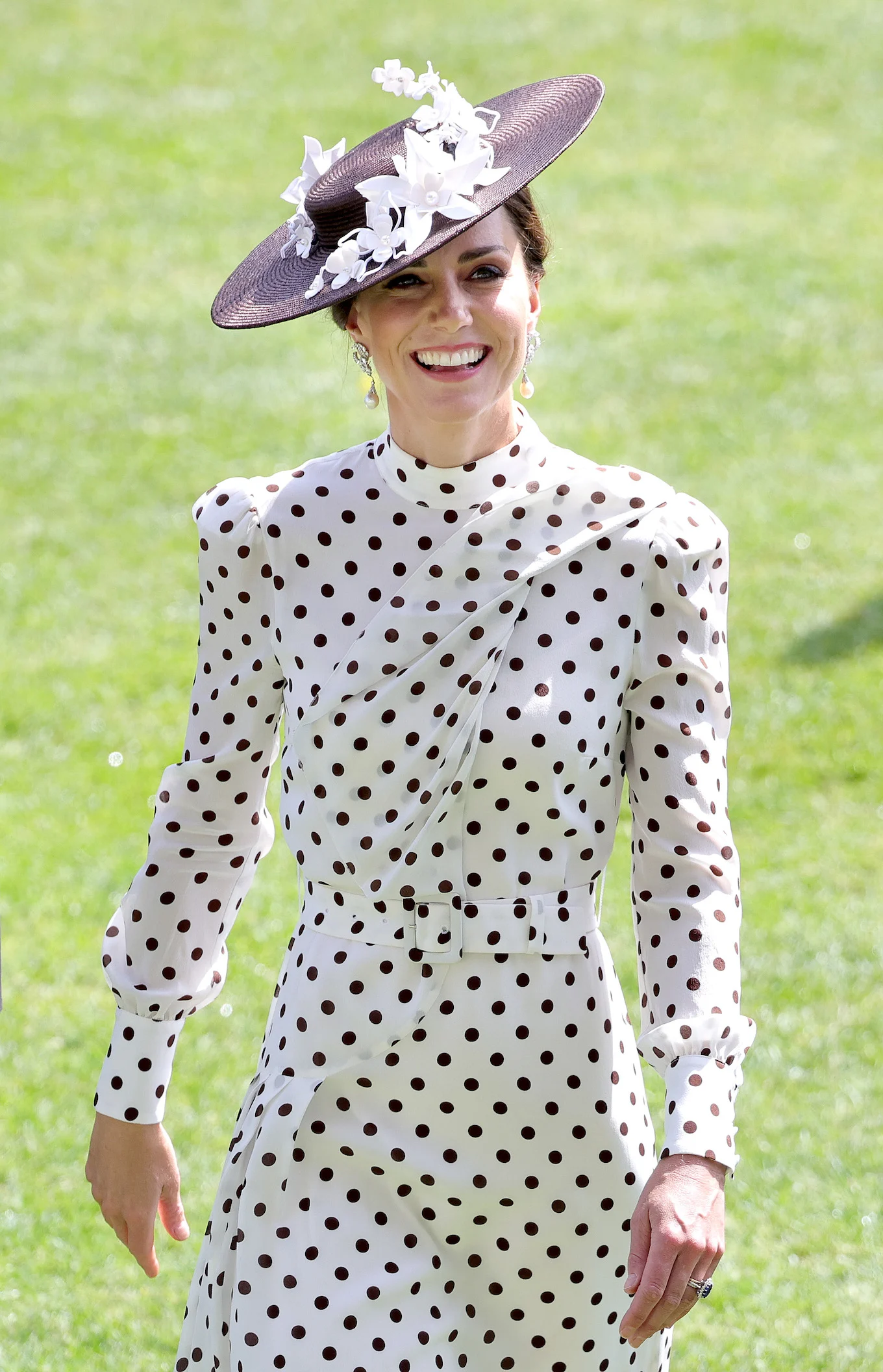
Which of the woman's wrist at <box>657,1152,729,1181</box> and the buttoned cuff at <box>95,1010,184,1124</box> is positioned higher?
the buttoned cuff at <box>95,1010,184,1124</box>

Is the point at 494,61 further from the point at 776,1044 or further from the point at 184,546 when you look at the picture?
the point at 776,1044

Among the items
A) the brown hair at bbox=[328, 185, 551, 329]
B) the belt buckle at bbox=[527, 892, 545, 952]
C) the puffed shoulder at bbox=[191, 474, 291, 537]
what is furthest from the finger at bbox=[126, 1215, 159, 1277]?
the brown hair at bbox=[328, 185, 551, 329]

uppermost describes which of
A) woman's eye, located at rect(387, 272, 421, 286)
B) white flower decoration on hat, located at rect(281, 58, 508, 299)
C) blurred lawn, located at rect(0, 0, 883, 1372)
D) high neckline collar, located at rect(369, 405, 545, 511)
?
white flower decoration on hat, located at rect(281, 58, 508, 299)

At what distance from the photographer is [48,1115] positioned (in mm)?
5473

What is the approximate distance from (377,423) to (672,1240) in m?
8.65

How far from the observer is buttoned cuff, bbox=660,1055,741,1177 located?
247cm

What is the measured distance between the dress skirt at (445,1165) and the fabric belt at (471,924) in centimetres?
2

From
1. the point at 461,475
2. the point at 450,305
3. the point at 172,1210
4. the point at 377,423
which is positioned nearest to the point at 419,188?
the point at 450,305

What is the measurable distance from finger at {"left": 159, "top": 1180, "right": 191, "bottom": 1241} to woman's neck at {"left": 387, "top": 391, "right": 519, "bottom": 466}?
1.09m

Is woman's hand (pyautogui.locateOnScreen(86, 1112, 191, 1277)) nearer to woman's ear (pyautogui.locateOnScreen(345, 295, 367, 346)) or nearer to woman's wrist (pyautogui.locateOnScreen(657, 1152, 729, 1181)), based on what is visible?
woman's wrist (pyautogui.locateOnScreen(657, 1152, 729, 1181))

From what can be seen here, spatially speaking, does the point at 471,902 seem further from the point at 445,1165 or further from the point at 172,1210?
the point at 172,1210

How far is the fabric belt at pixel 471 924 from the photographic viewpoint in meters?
2.61

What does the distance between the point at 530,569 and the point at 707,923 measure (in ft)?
1.69

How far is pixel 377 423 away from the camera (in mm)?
10773
